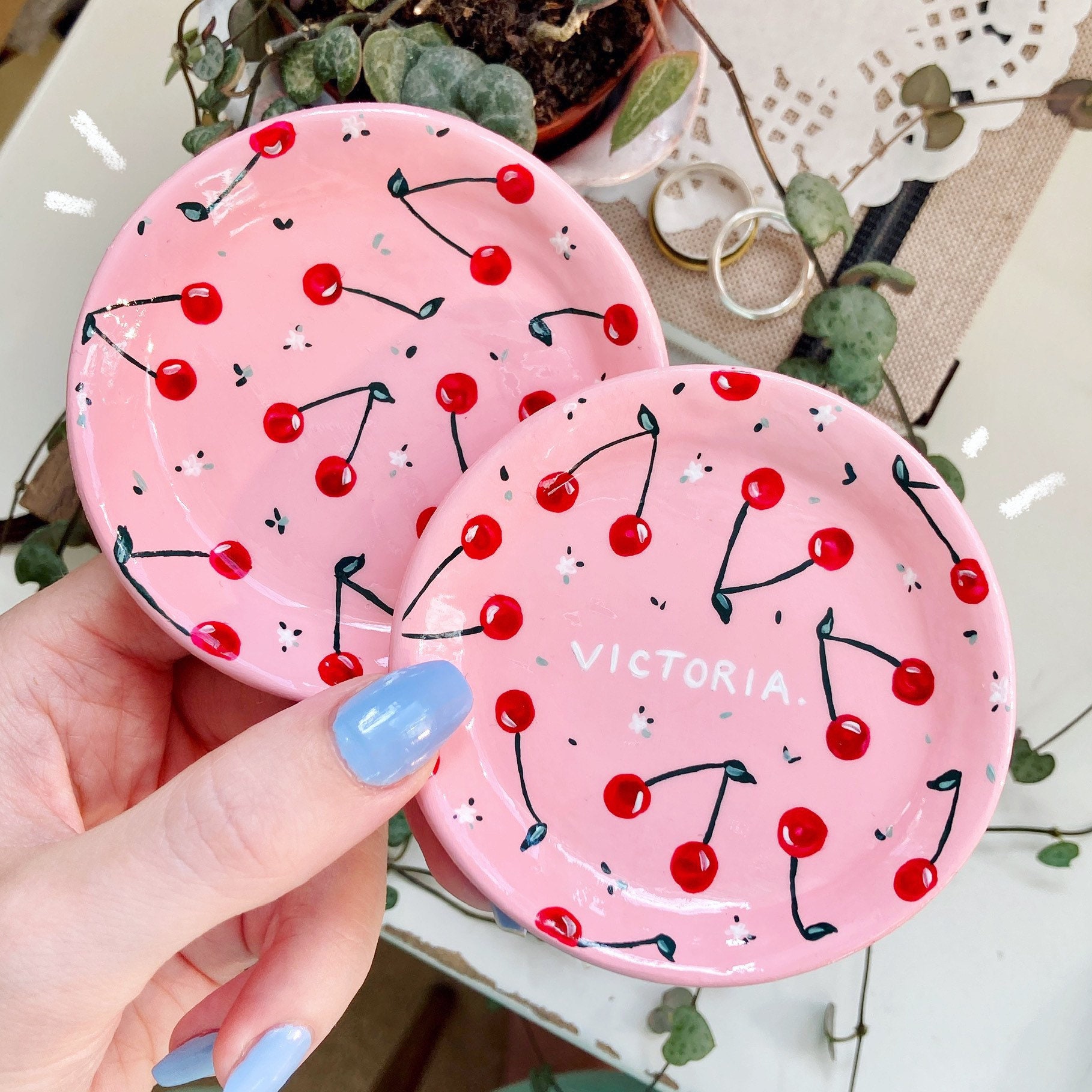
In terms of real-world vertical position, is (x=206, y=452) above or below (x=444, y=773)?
above

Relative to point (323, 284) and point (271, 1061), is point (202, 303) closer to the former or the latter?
point (323, 284)

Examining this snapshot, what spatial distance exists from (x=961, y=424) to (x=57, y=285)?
57 centimetres

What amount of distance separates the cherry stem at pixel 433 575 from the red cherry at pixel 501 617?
0.08 feet

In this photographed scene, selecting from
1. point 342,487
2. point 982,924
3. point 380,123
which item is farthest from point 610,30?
point 982,924

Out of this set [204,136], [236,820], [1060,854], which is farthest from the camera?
[1060,854]

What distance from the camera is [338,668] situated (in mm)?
372

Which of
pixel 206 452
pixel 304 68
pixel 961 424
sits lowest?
pixel 961 424

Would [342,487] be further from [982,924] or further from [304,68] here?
[982,924]

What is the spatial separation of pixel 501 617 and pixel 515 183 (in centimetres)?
18

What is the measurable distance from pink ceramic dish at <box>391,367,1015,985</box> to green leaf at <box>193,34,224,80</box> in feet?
0.78

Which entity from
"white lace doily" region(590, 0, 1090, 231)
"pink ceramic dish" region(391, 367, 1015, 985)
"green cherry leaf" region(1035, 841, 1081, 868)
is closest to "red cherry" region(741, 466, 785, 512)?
"pink ceramic dish" region(391, 367, 1015, 985)

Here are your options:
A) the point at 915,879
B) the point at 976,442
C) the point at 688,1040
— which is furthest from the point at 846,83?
the point at 688,1040

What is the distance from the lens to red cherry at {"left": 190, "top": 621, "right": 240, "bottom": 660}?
36cm

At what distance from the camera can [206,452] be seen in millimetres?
380
